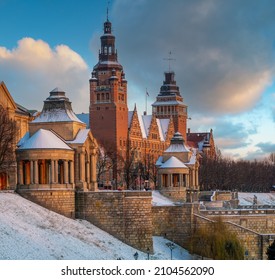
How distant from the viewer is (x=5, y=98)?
244 feet

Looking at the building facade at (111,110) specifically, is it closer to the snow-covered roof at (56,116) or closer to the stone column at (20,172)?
the snow-covered roof at (56,116)

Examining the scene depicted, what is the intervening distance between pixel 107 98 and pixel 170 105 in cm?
3670

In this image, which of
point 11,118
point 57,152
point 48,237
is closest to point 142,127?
point 11,118

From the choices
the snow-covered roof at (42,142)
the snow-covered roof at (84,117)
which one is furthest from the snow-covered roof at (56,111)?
the snow-covered roof at (84,117)

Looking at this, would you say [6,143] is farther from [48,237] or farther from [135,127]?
[135,127]

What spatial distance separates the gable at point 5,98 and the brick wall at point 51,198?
22.9 meters

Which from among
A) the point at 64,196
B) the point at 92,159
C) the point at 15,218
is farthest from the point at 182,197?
the point at 15,218

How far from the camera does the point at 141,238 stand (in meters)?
52.8

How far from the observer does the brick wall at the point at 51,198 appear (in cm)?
5141

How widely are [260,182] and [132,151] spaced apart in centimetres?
3364

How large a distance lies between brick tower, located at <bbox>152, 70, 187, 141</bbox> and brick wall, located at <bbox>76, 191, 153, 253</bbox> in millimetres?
109856

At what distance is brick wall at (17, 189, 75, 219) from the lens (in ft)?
169

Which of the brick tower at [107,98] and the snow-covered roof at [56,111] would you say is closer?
the snow-covered roof at [56,111]
